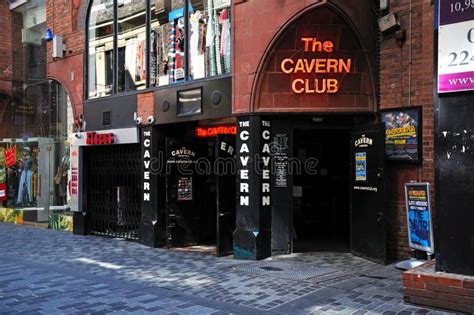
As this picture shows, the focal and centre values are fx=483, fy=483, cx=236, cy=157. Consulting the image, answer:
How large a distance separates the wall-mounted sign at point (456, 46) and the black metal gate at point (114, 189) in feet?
25.2

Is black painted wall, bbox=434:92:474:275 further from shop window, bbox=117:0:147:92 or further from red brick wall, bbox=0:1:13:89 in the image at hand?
red brick wall, bbox=0:1:13:89

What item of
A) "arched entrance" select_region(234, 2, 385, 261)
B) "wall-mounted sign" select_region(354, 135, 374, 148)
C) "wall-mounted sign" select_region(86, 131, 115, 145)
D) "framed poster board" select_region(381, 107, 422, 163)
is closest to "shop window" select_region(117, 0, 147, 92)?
"wall-mounted sign" select_region(86, 131, 115, 145)

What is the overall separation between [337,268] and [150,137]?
17.1 ft

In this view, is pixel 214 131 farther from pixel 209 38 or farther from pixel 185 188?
pixel 209 38

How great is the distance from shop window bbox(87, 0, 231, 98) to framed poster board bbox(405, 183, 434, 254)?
4264 millimetres

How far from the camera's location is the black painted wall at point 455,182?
5523 millimetres

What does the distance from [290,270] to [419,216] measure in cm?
224

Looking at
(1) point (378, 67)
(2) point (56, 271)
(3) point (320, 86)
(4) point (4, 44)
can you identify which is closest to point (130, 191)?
(2) point (56, 271)

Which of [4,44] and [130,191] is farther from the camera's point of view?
[4,44]

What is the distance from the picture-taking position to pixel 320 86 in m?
8.78

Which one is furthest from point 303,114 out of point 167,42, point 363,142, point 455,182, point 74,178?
point 74,178

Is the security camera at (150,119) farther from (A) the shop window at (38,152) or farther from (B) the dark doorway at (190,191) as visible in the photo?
(A) the shop window at (38,152)

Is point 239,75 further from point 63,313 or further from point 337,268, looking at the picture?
point 63,313

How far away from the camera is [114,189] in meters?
12.4
